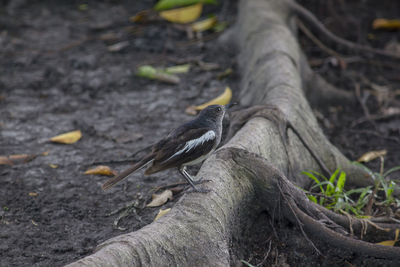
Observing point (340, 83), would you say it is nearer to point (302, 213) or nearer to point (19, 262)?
point (302, 213)

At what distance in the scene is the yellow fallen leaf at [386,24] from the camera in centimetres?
928

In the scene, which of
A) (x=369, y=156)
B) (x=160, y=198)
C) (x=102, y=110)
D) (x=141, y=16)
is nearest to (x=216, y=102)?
(x=102, y=110)

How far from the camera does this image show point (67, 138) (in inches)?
223

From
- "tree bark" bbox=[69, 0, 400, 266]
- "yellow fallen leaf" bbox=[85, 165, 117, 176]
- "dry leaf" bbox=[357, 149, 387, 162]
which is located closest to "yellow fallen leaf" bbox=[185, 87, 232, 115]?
"tree bark" bbox=[69, 0, 400, 266]

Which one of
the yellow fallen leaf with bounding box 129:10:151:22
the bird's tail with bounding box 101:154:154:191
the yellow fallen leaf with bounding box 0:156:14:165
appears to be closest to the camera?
the bird's tail with bounding box 101:154:154:191

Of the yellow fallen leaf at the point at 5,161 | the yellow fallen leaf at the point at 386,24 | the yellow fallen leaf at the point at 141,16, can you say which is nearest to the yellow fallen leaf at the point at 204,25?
the yellow fallen leaf at the point at 141,16

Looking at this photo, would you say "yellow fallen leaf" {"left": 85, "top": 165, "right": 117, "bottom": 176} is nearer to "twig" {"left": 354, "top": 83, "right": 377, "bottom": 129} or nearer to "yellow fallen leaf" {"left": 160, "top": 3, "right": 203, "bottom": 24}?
"twig" {"left": 354, "top": 83, "right": 377, "bottom": 129}

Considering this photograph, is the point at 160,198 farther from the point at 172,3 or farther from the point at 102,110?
the point at 172,3

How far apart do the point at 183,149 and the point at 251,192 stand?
25.0 inches

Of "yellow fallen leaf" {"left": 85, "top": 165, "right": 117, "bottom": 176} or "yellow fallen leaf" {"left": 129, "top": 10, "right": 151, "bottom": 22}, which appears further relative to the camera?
"yellow fallen leaf" {"left": 129, "top": 10, "right": 151, "bottom": 22}

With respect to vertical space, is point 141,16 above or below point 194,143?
below

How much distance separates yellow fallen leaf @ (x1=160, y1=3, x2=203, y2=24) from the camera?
29.6ft

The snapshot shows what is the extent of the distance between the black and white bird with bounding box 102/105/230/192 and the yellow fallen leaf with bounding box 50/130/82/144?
2.11 metres

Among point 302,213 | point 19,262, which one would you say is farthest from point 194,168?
point 19,262
